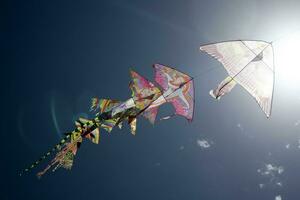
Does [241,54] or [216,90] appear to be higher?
[241,54]

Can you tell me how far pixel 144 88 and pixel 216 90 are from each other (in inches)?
125

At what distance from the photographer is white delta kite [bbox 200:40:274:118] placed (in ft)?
51.5

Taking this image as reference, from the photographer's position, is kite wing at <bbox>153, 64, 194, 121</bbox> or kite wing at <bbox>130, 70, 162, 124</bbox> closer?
kite wing at <bbox>130, 70, 162, 124</bbox>

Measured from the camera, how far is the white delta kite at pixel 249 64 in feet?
51.5

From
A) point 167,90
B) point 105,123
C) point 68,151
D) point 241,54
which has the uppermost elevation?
point 241,54

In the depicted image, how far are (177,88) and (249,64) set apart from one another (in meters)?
3.68

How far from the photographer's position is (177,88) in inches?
608

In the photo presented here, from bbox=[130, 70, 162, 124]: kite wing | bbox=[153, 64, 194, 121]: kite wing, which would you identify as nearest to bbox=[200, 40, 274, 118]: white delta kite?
Answer: bbox=[153, 64, 194, 121]: kite wing

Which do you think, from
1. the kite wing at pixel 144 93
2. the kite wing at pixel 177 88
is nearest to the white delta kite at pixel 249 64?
the kite wing at pixel 177 88

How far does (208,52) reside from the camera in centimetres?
1658

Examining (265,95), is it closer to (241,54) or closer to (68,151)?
(241,54)

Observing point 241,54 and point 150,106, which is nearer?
point 150,106

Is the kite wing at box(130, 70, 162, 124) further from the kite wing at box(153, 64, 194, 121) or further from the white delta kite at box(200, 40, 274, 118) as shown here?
the white delta kite at box(200, 40, 274, 118)

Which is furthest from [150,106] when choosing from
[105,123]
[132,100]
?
[105,123]
